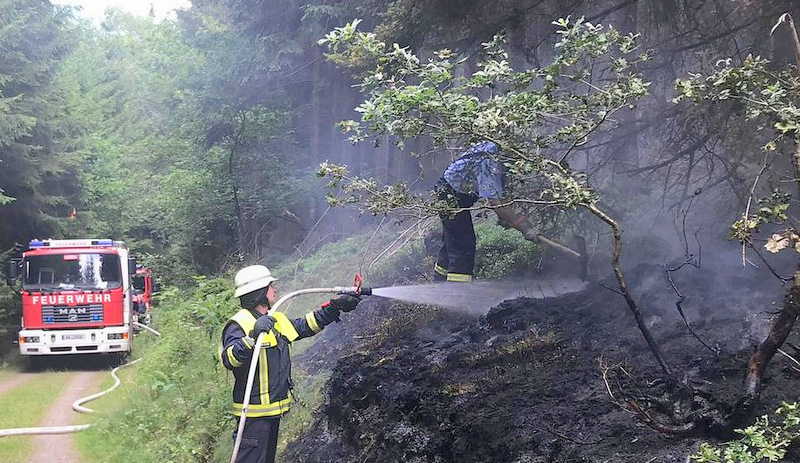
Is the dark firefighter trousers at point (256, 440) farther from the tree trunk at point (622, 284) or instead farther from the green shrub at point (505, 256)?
the green shrub at point (505, 256)

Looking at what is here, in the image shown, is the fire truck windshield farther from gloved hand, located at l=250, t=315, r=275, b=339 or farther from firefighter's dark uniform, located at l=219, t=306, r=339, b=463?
gloved hand, located at l=250, t=315, r=275, b=339

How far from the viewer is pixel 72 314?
13859mm

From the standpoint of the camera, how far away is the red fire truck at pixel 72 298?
13.8 m

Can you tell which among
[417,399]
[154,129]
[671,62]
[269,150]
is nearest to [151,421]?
[417,399]

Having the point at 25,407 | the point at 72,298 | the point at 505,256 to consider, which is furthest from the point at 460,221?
the point at 72,298

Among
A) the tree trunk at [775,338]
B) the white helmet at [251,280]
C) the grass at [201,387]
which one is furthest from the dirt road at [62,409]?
the tree trunk at [775,338]

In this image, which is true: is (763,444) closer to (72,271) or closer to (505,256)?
(505,256)

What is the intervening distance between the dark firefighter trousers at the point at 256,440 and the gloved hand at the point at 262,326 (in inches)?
26.4

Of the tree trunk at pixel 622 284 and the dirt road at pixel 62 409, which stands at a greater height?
the tree trunk at pixel 622 284

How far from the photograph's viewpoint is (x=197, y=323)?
13.0m

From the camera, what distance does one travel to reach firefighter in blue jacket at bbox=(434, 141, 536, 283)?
528 centimetres

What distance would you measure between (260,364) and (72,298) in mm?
10516

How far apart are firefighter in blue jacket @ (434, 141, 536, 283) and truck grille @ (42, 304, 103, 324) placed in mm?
8541

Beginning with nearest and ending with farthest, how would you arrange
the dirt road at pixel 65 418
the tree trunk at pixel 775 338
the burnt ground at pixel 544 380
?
the tree trunk at pixel 775 338 → the burnt ground at pixel 544 380 → the dirt road at pixel 65 418
